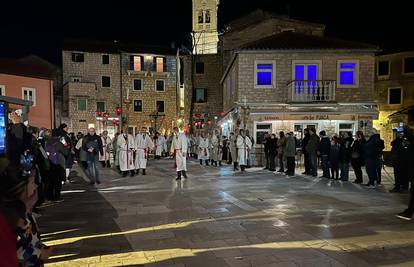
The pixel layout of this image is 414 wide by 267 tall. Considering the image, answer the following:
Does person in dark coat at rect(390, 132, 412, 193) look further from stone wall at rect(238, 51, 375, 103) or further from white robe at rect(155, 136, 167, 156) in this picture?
white robe at rect(155, 136, 167, 156)

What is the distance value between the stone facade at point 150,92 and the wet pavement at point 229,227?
109ft

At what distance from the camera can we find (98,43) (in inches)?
1715

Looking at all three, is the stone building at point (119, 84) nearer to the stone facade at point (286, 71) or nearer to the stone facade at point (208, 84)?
the stone facade at point (208, 84)

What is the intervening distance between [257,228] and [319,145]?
8.30m

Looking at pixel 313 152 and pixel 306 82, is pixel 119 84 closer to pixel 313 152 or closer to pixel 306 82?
pixel 306 82

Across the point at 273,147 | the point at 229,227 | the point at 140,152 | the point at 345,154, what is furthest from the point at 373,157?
the point at 140,152

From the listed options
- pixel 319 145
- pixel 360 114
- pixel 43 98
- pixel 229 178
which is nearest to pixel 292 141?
pixel 319 145

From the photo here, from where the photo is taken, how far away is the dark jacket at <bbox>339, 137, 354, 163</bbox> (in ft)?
41.4

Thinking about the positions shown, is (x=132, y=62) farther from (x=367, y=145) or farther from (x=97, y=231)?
(x=97, y=231)

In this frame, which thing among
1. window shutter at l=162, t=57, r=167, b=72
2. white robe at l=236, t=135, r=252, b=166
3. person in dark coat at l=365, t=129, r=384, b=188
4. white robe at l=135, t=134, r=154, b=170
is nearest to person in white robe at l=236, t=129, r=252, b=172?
white robe at l=236, t=135, r=252, b=166

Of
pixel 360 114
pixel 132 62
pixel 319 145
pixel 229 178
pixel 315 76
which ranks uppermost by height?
pixel 132 62

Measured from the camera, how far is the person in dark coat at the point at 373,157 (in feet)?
37.6

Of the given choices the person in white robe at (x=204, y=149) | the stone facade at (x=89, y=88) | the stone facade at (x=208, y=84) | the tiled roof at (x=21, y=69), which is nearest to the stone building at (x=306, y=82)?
the person in white robe at (x=204, y=149)

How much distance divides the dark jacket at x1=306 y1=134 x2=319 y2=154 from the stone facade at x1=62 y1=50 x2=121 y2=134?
93.0 feet
